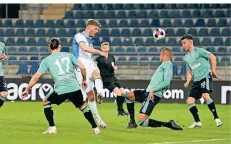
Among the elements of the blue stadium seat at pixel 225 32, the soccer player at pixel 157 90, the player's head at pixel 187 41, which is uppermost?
the blue stadium seat at pixel 225 32

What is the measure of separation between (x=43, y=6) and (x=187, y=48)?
19.6 m

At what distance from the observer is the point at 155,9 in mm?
32312

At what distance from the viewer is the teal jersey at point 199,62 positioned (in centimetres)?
1549

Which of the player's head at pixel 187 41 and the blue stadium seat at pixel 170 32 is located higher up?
the blue stadium seat at pixel 170 32

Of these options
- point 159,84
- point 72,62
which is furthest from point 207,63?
point 72,62

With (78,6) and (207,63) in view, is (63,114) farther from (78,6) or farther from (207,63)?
(78,6)

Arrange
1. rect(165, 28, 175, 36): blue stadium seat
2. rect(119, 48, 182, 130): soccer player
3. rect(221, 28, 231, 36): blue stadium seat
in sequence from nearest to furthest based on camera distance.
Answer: rect(119, 48, 182, 130): soccer player, rect(221, 28, 231, 36): blue stadium seat, rect(165, 28, 175, 36): blue stadium seat

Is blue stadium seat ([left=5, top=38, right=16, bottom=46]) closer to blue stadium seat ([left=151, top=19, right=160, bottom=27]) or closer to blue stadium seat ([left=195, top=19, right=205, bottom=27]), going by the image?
blue stadium seat ([left=151, top=19, right=160, bottom=27])

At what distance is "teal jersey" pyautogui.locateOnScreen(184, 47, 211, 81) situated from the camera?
15.5 meters

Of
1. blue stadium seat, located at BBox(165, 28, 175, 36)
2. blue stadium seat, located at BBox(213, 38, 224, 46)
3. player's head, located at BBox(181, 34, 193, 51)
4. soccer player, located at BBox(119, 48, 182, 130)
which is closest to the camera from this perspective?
soccer player, located at BBox(119, 48, 182, 130)

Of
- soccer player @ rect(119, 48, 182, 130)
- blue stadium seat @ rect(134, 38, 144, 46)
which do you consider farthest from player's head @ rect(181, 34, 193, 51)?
blue stadium seat @ rect(134, 38, 144, 46)

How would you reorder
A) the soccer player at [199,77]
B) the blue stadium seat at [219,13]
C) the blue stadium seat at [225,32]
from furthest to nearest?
the blue stadium seat at [219,13] < the blue stadium seat at [225,32] < the soccer player at [199,77]

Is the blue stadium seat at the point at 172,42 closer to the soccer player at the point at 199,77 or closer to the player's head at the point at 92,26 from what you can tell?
the soccer player at the point at 199,77

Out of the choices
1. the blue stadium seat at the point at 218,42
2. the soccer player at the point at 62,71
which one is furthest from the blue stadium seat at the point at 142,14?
the soccer player at the point at 62,71
